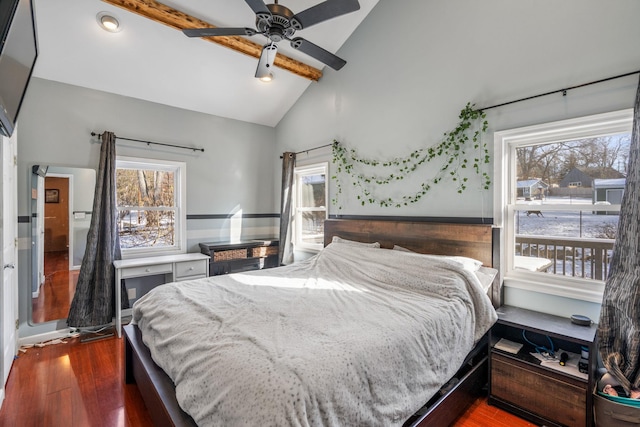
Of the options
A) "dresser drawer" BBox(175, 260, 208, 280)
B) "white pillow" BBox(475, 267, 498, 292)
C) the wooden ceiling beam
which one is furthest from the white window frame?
"dresser drawer" BBox(175, 260, 208, 280)

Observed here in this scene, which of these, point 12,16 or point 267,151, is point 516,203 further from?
point 267,151

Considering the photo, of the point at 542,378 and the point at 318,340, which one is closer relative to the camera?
the point at 318,340

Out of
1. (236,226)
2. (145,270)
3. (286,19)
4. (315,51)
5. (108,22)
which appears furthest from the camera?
(236,226)

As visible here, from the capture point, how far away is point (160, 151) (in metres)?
3.79

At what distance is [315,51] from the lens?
7.91 feet

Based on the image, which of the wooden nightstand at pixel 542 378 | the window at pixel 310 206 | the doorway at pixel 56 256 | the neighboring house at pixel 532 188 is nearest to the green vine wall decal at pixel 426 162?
the neighboring house at pixel 532 188

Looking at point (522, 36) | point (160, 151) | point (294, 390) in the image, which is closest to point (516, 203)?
point (522, 36)

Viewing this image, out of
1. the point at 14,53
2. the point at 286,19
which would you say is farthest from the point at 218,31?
the point at 14,53

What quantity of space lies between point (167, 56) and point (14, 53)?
6.93 feet

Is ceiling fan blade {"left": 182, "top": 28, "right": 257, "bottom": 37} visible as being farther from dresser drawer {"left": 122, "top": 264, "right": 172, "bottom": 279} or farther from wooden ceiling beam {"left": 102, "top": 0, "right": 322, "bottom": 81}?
dresser drawer {"left": 122, "top": 264, "right": 172, "bottom": 279}

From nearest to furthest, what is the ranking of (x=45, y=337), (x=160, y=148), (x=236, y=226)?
1. (x=45, y=337)
2. (x=160, y=148)
3. (x=236, y=226)

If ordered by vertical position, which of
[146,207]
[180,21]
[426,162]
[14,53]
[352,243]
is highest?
[180,21]

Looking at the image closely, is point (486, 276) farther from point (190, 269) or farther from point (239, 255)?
point (190, 269)

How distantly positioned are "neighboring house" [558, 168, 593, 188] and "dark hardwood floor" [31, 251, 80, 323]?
4.61 meters
